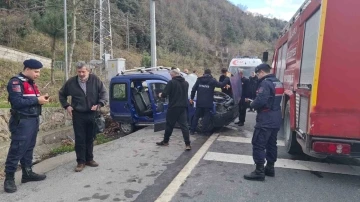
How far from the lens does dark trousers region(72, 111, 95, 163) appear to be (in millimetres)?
5312

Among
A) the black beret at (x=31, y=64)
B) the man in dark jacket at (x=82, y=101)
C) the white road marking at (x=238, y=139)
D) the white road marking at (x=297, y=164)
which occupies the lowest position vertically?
the white road marking at (x=297, y=164)

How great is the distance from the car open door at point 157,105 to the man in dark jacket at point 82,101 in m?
2.81

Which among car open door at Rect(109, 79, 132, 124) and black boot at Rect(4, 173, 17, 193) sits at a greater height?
car open door at Rect(109, 79, 132, 124)

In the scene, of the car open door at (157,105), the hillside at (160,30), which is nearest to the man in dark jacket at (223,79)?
the car open door at (157,105)

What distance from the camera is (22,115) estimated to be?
4.57 metres

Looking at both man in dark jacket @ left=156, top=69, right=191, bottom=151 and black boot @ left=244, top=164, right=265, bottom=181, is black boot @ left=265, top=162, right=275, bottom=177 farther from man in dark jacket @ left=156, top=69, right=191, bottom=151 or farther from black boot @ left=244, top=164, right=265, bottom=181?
man in dark jacket @ left=156, top=69, right=191, bottom=151

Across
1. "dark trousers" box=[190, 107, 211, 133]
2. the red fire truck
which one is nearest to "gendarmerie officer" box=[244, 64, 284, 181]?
the red fire truck

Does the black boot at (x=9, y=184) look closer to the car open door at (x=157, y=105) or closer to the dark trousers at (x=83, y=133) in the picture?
the dark trousers at (x=83, y=133)

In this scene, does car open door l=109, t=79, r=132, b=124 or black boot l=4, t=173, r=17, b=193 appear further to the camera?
car open door l=109, t=79, r=132, b=124

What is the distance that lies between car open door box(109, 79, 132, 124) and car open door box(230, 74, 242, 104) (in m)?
2.92

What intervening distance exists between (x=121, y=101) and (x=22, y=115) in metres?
4.85

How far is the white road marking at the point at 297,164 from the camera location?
5.54 m

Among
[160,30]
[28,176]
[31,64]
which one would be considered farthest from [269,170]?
[160,30]

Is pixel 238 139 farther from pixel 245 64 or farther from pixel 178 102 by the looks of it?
pixel 245 64
